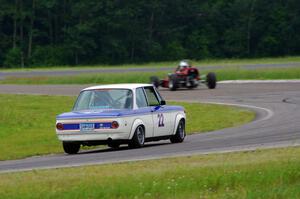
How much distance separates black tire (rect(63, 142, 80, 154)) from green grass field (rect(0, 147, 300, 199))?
13.4 feet

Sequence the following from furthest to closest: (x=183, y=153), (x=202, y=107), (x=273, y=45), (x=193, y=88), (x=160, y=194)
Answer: (x=273, y=45)
(x=193, y=88)
(x=202, y=107)
(x=183, y=153)
(x=160, y=194)

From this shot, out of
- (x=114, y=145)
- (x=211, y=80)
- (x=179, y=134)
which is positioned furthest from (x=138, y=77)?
(x=114, y=145)

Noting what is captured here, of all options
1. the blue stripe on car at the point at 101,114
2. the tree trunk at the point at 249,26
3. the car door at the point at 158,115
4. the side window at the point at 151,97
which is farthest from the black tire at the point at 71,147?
the tree trunk at the point at 249,26

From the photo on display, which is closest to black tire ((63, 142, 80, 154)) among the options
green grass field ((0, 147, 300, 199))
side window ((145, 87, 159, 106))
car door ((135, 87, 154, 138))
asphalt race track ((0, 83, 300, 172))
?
asphalt race track ((0, 83, 300, 172))

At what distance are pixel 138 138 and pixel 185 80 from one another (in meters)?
27.9

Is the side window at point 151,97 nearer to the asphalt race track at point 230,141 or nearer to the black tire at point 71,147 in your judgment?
the asphalt race track at point 230,141

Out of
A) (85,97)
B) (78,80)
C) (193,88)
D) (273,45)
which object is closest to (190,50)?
(273,45)

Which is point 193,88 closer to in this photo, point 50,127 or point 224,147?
point 50,127

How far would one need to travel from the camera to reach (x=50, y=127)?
90.8 feet

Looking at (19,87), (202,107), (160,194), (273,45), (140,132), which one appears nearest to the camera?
(160,194)

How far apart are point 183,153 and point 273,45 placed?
80.1m

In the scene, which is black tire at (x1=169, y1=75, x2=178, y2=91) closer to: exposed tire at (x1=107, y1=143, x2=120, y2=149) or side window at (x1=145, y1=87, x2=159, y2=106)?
side window at (x1=145, y1=87, x2=159, y2=106)

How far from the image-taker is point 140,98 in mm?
19609

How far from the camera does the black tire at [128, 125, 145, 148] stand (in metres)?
18.7
